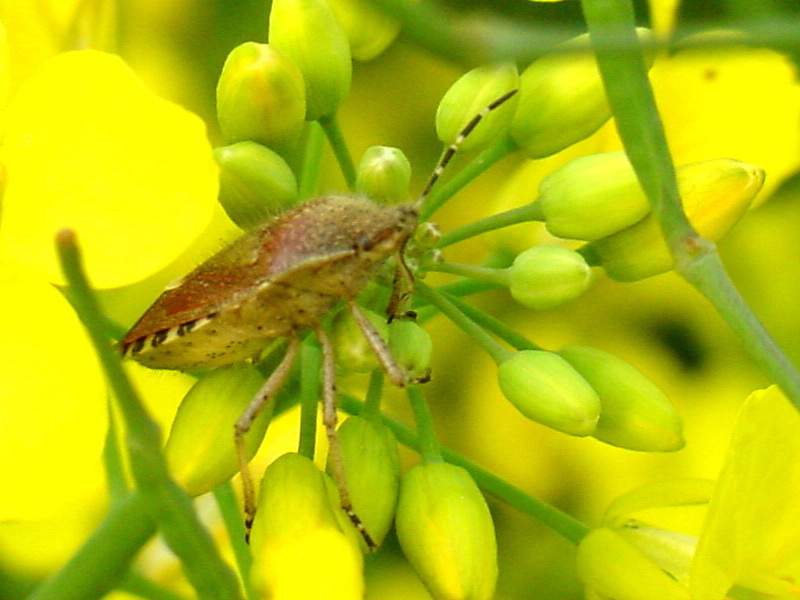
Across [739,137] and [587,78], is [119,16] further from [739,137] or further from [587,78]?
[739,137]

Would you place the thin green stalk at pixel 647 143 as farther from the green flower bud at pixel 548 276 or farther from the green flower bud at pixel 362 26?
the green flower bud at pixel 362 26

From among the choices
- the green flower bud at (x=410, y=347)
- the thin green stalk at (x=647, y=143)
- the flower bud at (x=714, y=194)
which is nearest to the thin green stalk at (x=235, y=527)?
the green flower bud at (x=410, y=347)

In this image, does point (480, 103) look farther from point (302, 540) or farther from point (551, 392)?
point (302, 540)

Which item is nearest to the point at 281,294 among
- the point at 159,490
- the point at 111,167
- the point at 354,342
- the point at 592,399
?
the point at 354,342

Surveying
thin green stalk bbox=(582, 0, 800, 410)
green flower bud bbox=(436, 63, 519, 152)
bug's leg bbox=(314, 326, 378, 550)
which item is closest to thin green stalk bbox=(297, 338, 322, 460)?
bug's leg bbox=(314, 326, 378, 550)

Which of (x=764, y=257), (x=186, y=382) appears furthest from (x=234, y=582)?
(x=764, y=257)

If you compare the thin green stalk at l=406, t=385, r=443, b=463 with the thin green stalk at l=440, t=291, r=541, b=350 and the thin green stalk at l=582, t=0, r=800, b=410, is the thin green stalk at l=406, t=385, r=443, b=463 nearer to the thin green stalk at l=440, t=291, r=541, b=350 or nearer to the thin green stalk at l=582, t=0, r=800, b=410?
the thin green stalk at l=440, t=291, r=541, b=350
